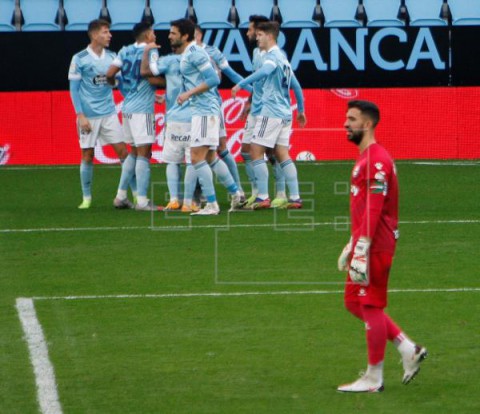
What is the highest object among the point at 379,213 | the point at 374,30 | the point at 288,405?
the point at 374,30

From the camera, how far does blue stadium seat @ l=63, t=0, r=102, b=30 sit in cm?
2316

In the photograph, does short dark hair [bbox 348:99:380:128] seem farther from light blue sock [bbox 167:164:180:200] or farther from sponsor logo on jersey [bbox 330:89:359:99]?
sponsor logo on jersey [bbox 330:89:359:99]

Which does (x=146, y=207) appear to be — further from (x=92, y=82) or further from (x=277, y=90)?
(x=277, y=90)

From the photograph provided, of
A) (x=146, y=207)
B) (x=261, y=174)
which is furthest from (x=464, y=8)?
(x=146, y=207)

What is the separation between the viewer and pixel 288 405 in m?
6.38

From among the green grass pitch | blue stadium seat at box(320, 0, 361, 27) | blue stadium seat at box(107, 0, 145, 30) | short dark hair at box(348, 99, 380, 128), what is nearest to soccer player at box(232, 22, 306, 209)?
the green grass pitch

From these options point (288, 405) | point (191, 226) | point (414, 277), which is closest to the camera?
point (288, 405)

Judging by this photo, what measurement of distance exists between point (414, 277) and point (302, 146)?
11.2 m

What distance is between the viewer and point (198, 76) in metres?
14.0

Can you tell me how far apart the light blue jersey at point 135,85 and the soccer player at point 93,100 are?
0.24 metres

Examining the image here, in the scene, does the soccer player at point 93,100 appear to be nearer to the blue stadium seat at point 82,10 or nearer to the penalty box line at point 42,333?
the penalty box line at point 42,333

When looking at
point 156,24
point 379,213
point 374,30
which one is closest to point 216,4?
point 156,24

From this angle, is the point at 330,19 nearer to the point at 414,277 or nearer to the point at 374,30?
the point at 374,30

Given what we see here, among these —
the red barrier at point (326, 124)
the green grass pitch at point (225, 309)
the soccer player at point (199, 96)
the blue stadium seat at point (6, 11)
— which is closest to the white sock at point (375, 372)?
the green grass pitch at point (225, 309)
